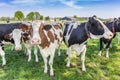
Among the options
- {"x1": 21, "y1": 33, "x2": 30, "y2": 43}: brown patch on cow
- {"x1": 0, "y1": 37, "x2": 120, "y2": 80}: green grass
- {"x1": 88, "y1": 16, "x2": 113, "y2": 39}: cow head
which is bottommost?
{"x1": 0, "y1": 37, "x2": 120, "y2": 80}: green grass

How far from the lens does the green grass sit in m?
9.59

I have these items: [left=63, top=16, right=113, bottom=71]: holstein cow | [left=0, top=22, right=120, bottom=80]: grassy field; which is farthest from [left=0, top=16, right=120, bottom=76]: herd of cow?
[left=0, top=22, right=120, bottom=80]: grassy field

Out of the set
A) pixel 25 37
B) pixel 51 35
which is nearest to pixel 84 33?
pixel 51 35

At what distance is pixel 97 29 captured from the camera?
9.16 metres

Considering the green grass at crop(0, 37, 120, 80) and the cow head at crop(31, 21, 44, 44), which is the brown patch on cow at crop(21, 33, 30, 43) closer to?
the green grass at crop(0, 37, 120, 80)

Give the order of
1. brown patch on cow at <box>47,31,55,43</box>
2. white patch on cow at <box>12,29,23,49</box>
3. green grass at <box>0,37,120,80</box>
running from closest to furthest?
brown patch on cow at <box>47,31,55,43</box> → green grass at <box>0,37,120,80</box> → white patch on cow at <box>12,29,23,49</box>

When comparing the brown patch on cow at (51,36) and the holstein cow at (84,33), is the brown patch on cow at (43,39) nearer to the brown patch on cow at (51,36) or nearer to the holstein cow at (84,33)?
the brown patch on cow at (51,36)

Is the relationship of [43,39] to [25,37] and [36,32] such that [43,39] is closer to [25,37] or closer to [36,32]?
[36,32]

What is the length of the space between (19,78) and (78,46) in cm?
278

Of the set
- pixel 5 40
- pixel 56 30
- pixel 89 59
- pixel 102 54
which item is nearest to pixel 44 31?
pixel 56 30

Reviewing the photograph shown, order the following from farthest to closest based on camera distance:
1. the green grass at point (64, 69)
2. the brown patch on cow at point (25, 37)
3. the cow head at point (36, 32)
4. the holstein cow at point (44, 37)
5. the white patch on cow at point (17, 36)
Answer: the brown patch on cow at point (25, 37), the white patch on cow at point (17, 36), the green grass at point (64, 69), the holstein cow at point (44, 37), the cow head at point (36, 32)

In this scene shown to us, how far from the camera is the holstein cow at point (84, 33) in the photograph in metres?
9.16

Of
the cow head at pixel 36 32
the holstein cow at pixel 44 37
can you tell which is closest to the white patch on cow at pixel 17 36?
the holstein cow at pixel 44 37

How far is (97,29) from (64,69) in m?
2.41
